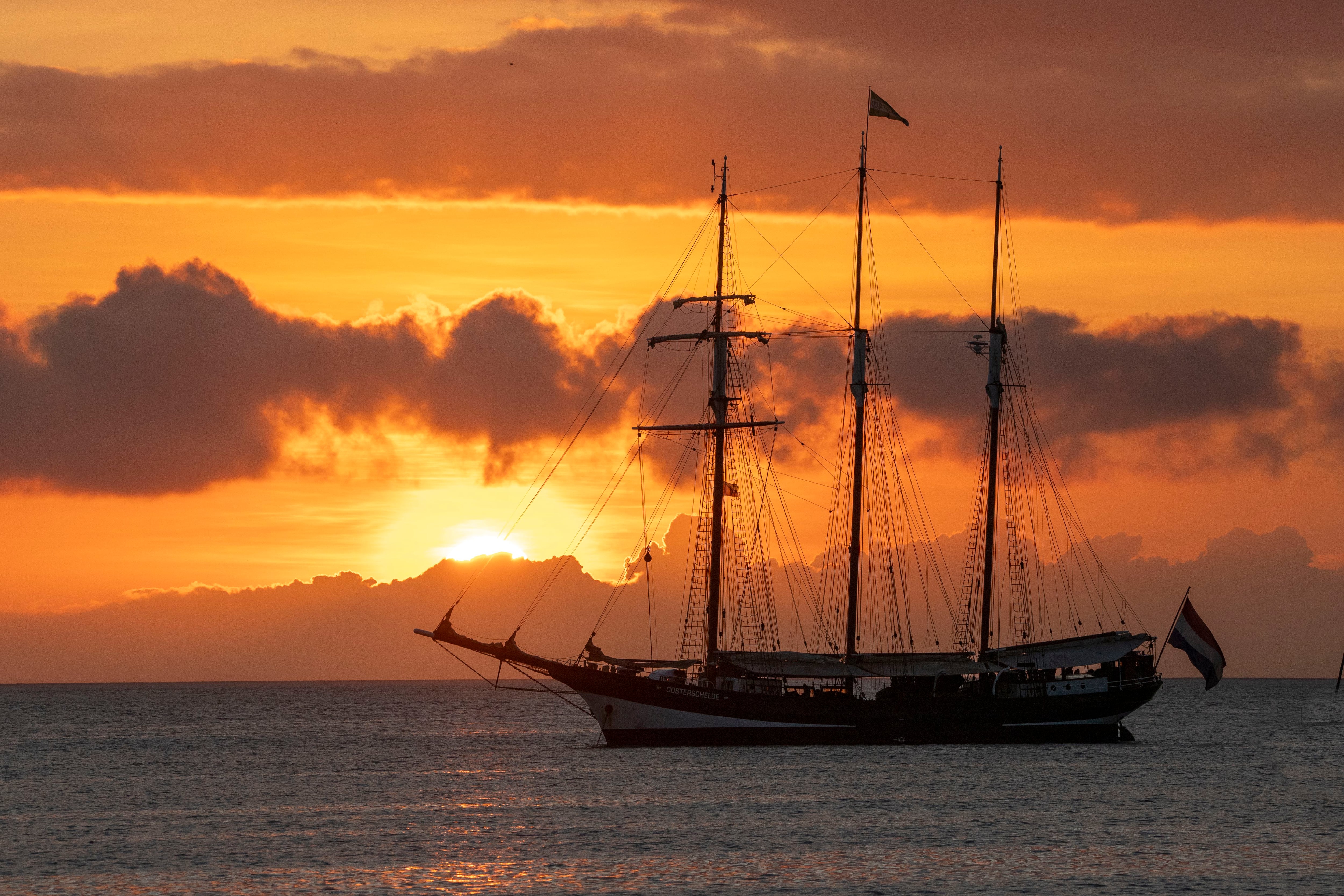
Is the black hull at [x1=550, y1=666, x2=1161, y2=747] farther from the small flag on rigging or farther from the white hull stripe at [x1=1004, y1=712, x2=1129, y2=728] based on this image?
the small flag on rigging

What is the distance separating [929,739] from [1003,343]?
31.3 metres

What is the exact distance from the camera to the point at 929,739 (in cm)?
11294

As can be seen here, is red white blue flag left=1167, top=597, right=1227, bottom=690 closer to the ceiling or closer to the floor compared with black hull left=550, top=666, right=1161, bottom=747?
closer to the ceiling

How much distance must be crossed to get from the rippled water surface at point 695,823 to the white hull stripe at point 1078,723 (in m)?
2.22

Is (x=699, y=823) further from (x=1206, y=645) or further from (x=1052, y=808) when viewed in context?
(x=1206, y=645)

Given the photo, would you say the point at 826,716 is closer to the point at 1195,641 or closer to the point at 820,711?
the point at 820,711

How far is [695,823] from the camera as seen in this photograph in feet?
247

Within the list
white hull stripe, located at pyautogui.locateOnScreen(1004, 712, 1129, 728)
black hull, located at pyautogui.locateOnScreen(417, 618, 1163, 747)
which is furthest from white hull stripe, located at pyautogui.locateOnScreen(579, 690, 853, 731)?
white hull stripe, located at pyautogui.locateOnScreen(1004, 712, 1129, 728)

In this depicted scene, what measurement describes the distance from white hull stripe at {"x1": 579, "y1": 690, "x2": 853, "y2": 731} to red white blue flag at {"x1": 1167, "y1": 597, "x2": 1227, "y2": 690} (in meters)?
23.2

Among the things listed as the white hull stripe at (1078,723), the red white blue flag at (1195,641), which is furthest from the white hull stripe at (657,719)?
the red white blue flag at (1195,641)

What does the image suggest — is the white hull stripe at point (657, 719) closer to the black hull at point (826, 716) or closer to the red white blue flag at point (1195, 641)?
the black hull at point (826, 716)

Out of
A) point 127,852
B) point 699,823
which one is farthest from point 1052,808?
point 127,852

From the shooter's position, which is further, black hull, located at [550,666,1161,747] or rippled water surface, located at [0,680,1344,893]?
black hull, located at [550,666,1161,747]

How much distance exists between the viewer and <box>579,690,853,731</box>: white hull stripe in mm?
105438
